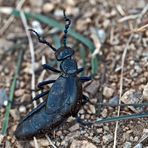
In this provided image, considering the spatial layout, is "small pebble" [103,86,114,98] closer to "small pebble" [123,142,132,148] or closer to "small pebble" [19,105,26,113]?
"small pebble" [123,142,132,148]

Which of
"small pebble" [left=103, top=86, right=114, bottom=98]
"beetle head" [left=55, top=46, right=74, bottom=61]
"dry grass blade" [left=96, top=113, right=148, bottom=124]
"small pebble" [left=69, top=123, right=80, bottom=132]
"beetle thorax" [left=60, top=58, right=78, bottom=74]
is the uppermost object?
"beetle head" [left=55, top=46, right=74, bottom=61]

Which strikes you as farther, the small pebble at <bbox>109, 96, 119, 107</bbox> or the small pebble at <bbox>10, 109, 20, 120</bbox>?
the small pebble at <bbox>10, 109, 20, 120</bbox>

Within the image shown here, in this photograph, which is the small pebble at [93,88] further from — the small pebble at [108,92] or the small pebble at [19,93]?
the small pebble at [19,93]

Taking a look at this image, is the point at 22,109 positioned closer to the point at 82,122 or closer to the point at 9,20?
the point at 82,122

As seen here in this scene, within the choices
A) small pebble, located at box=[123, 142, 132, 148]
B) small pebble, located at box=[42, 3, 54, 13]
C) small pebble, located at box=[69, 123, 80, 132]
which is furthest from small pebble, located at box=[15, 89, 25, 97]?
small pebble, located at box=[123, 142, 132, 148]

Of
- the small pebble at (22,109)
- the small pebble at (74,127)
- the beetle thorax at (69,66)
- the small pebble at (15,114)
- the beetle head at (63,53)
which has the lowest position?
the small pebble at (74,127)

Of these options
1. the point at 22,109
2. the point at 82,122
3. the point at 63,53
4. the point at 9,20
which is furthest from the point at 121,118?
the point at 9,20

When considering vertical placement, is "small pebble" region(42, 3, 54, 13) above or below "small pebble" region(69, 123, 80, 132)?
above

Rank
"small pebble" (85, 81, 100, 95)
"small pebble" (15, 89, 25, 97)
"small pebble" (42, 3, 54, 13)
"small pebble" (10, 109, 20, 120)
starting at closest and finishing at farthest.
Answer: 1. "small pebble" (10, 109, 20, 120)
2. "small pebble" (85, 81, 100, 95)
3. "small pebble" (15, 89, 25, 97)
4. "small pebble" (42, 3, 54, 13)

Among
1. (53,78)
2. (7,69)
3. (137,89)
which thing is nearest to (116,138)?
(137,89)

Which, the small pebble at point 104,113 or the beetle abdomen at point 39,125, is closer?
the beetle abdomen at point 39,125

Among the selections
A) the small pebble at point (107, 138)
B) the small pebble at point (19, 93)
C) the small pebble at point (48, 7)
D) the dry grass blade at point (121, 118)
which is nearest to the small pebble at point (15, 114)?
the small pebble at point (19, 93)
